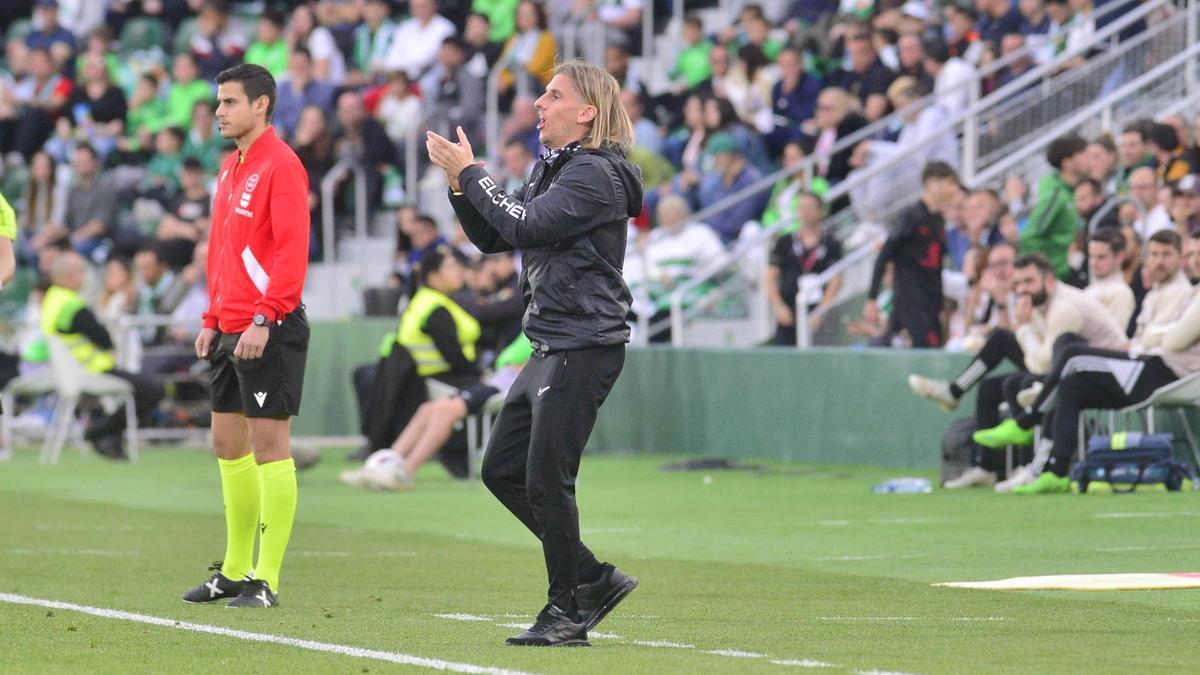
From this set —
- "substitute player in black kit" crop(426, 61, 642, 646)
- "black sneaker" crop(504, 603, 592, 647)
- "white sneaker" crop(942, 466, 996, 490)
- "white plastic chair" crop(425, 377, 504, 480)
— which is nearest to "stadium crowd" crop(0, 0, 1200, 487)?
"white plastic chair" crop(425, 377, 504, 480)

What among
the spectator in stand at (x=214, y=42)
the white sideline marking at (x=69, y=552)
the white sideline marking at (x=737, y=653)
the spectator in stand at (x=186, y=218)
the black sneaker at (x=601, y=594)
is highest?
the spectator in stand at (x=214, y=42)

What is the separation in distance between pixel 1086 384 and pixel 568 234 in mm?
7761

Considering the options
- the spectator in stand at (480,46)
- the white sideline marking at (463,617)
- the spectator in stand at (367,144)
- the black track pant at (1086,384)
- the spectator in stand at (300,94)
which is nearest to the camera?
the white sideline marking at (463,617)

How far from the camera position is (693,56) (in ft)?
80.9

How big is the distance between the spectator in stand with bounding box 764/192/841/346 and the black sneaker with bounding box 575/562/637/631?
11666 mm

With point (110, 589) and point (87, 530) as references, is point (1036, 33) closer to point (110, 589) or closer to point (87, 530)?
point (87, 530)

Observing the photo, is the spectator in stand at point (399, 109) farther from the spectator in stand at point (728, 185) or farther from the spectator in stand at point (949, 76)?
the spectator in stand at point (949, 76)

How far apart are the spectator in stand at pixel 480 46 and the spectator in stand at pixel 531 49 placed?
1.12 ft

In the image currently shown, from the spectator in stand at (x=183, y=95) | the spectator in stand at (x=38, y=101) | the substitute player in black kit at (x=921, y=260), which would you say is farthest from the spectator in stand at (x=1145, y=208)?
the spectator in stand at (x=38, y=101)

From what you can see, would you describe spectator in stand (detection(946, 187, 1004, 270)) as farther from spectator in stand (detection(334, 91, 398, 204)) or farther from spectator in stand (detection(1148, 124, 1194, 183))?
spectator in stand (detection(334, 91, 398, 204))

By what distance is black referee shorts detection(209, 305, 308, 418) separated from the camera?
8844 millimetres

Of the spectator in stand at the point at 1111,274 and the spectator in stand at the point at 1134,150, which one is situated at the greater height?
the spectator in stand at the point at 1134,150

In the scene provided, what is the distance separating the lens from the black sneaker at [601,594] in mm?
7430

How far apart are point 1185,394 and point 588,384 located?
25.3 feet
